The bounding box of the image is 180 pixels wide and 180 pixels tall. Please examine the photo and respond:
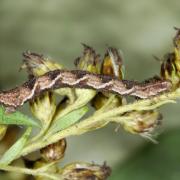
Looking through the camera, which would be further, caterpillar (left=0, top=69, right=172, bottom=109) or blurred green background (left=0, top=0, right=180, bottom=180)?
blurred green background (left=0, top=0, right=180, bottom=180)

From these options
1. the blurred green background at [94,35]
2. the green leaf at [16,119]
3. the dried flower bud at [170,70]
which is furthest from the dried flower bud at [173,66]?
the blurred green background at [94,35]

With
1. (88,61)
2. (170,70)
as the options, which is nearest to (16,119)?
(88,61)

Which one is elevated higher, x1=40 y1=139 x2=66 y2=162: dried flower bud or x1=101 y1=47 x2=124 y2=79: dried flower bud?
x1=101 y1=47 x2=124 y2=79: dried flower bud

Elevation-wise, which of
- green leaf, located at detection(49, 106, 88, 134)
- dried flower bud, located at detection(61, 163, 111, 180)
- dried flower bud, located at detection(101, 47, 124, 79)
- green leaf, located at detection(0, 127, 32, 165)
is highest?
dried flower bud, located at detection(101, 47, 124, 79)

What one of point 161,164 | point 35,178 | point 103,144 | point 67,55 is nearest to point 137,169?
point 161,164

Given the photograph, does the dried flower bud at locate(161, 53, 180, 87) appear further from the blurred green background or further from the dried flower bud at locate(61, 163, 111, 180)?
the blurred green background

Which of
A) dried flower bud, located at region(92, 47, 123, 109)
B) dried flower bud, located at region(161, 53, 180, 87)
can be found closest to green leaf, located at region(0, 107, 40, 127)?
dried flower bud, located at region(92, 47, 123, 109)

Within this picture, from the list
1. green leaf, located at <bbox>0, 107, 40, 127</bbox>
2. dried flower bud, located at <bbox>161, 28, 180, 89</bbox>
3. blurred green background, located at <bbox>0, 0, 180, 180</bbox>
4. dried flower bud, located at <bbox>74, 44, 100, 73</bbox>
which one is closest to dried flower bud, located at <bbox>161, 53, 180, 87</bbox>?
dried flower bud, located at <bbox>161, 28, 180, 89</bbox>

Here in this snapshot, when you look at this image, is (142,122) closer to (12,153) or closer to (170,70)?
(170,70)
